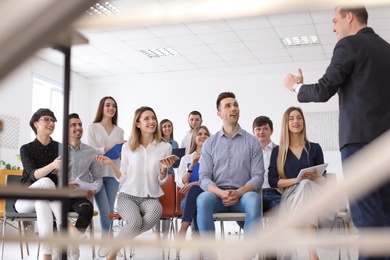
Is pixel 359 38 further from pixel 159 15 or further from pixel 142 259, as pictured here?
pixel 142 259

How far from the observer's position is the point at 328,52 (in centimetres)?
896

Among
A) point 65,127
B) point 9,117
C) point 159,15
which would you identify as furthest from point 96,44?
point 159,15

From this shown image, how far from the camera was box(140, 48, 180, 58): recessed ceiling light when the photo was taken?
29.1 feet

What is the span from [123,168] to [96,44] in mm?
4846

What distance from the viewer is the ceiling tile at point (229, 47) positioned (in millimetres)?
8492

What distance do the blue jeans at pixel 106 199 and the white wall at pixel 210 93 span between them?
5.51 m

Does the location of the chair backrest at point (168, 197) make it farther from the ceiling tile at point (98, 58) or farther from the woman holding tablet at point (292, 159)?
the ceiling tile at point (98, 58)

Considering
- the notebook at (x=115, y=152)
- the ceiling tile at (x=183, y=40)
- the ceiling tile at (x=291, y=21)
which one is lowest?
the notebook at (x=115, y=152)

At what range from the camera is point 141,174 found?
390 centimetres

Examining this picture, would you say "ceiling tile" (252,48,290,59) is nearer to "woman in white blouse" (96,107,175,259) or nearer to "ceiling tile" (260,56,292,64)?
"ceiling tile" (260,56,292,64)

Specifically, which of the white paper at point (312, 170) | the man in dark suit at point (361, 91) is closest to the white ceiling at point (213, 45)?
the white paper at point (312, 170)

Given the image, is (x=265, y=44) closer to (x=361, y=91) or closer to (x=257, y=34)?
(x=257, y=34)

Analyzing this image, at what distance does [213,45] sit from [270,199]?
5173 mm

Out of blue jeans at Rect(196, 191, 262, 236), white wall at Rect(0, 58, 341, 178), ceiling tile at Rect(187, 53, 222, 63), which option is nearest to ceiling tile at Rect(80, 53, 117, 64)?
white wall at Rect(0, 58, 341, 178)
